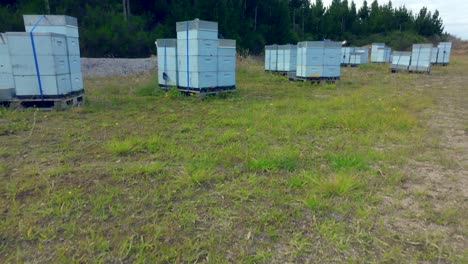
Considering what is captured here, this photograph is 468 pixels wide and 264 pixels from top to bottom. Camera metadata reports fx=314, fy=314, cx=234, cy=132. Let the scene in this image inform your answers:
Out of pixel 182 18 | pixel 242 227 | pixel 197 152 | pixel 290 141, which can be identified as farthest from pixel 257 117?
pixel 182 18

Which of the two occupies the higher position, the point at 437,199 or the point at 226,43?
the point at 226,43

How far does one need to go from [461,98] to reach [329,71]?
4.62 m

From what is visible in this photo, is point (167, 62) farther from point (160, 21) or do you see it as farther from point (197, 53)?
point (160, 21)

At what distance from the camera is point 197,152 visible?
4664 mm

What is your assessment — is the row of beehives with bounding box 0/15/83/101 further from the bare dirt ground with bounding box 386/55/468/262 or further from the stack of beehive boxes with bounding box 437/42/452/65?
the stack of beehive boxes with bounding box 437/42/452/65

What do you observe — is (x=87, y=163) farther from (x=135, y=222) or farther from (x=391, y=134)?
(x=391, y=134)

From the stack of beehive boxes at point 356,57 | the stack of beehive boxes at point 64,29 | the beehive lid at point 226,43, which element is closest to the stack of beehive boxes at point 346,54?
the stack of beehive boxes at point 356,57

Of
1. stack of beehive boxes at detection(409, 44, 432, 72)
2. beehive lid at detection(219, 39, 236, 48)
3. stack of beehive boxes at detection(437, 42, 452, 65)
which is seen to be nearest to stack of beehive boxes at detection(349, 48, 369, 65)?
stack of beehive boxes at detection(437, 42, 452, 65)

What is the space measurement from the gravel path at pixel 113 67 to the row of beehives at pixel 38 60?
8.42 m

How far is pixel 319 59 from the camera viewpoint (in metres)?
12.6

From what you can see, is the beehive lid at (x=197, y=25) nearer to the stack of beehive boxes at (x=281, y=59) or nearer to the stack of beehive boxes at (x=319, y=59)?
the stack of beehive boxes at (x=319, y=59)

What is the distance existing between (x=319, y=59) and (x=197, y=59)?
590cm

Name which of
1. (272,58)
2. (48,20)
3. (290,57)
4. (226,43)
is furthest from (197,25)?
(272,58)

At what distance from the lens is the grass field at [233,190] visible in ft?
8.30
